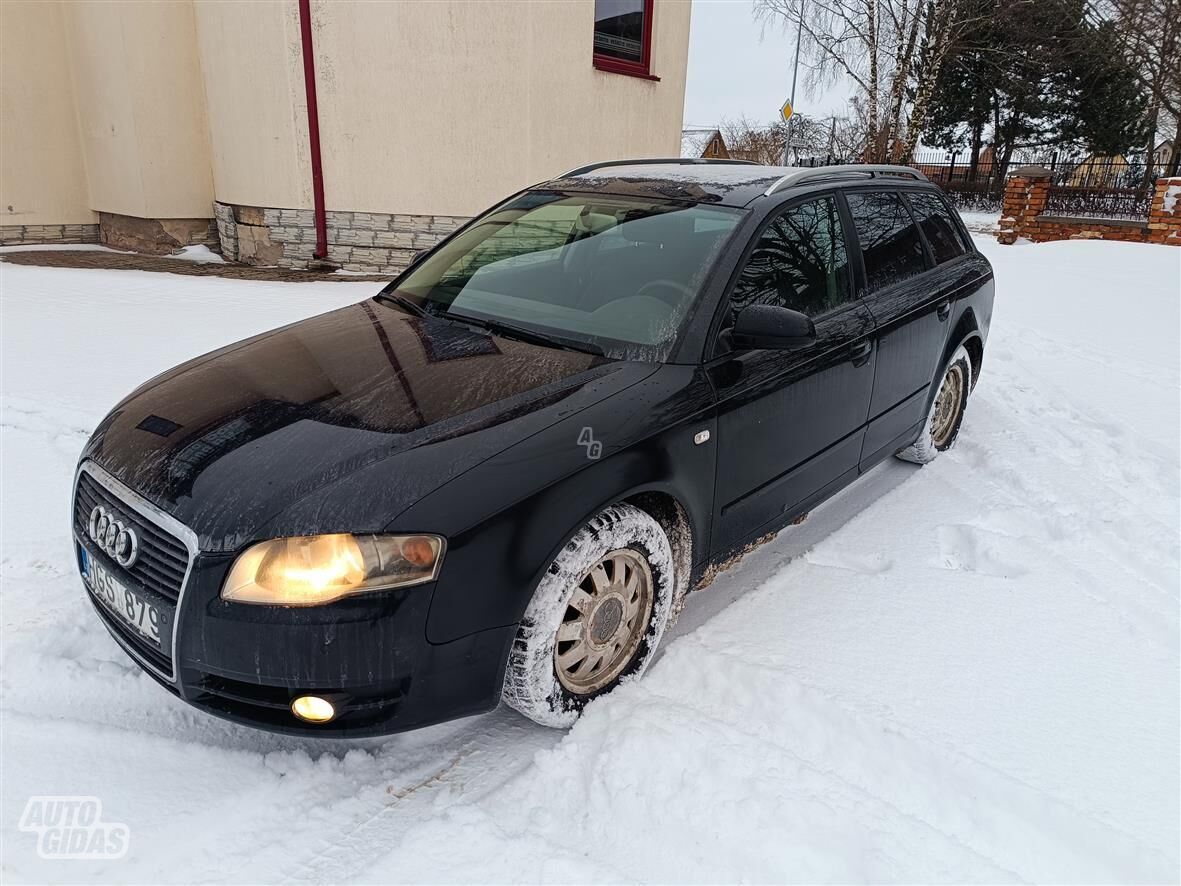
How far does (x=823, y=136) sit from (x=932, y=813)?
41631 mm

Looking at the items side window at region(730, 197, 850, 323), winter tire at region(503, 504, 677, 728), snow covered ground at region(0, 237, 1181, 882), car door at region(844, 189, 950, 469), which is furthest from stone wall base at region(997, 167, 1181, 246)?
winter tire at region(503, 504, 677, 728)

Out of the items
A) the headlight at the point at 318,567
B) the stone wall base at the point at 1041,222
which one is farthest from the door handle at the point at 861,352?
the stone wall base at the point at 1041,222

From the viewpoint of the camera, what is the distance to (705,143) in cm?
4491

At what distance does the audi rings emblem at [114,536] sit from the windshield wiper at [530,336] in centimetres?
134

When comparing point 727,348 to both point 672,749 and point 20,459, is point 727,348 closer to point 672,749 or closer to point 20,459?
point 672,749

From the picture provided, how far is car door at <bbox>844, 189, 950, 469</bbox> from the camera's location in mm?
3637

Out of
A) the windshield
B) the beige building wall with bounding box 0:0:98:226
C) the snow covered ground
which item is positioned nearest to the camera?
the snow covered ground

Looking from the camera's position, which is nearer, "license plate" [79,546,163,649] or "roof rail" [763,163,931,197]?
"license plate" [79,546,163,649]

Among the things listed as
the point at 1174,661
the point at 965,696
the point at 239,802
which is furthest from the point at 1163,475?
the point at 239,802

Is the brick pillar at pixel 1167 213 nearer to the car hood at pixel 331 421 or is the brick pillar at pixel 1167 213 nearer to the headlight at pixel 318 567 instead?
the car hood at pixel 331 421

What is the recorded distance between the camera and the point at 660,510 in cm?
261

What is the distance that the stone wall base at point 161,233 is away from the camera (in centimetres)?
1052

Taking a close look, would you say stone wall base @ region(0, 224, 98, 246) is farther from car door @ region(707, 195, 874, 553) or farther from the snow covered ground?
car door @ region(707, 195, 874, 553)

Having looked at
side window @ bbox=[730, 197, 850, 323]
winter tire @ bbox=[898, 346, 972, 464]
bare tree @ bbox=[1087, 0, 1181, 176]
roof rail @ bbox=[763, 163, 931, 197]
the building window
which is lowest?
winter tire @ bbox=[898, 346, 972, 464]
